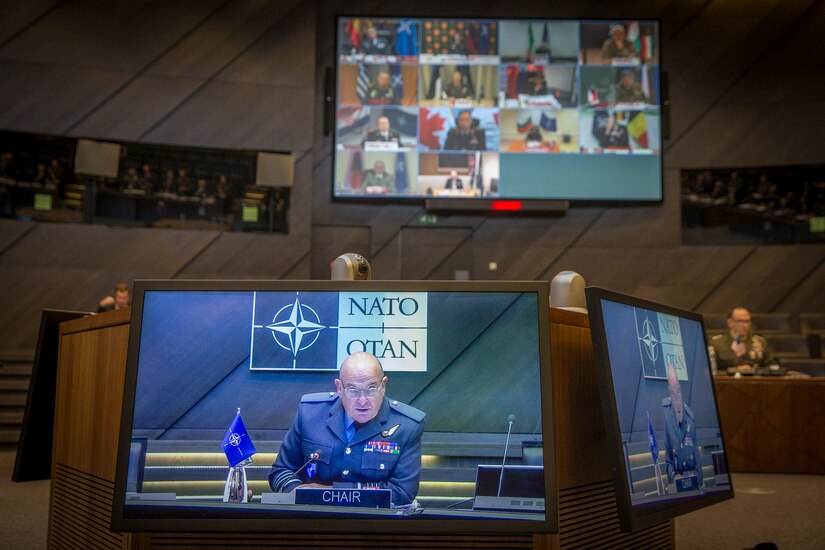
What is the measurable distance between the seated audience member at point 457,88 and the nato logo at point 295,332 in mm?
7734

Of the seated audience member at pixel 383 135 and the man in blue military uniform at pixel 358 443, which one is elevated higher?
the seated audience member at pixel 383 135

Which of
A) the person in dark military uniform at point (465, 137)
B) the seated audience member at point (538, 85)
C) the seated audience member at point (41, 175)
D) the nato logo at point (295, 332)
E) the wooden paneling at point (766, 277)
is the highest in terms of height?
the seated audience member at point (538, 85)

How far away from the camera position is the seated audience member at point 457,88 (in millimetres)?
9406

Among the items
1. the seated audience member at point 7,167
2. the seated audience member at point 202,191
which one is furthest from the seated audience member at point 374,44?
the seated audience member at point 7,167

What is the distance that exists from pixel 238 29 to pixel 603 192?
14.5 ft

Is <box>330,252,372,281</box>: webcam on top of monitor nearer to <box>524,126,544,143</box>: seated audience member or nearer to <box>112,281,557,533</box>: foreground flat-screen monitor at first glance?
<box>112,281,557,533</box>: foreground flat-screen monitor

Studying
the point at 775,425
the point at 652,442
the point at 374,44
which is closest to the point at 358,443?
the point at 652,442

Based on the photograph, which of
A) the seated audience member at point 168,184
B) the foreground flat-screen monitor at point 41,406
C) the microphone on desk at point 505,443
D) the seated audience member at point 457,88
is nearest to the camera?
the microphone on desk at point 505,443

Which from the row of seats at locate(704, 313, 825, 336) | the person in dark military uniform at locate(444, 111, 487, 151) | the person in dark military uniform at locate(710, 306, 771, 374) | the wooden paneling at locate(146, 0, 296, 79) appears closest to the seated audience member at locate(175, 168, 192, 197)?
the wooden paneling at locate(146, 0, 296, 79)

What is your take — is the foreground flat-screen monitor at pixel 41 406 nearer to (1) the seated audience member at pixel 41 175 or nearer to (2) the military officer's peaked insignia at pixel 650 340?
(2) the military officer's peaked insignia at pixel 650 340

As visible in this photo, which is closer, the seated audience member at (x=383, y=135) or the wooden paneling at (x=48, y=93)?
the wooden paneling at (x=48, y=93)

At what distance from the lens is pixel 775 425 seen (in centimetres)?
630

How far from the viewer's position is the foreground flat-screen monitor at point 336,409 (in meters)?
1.85

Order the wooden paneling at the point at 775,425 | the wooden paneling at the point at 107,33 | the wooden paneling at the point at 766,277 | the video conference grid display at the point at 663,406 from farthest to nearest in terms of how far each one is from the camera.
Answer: the wooden paneling at the point at 766,277 < the wooden paneling at the point at 107,33 < the wooden paneling at the point at 775,425 < the video conference grid display at the point at 663,406
